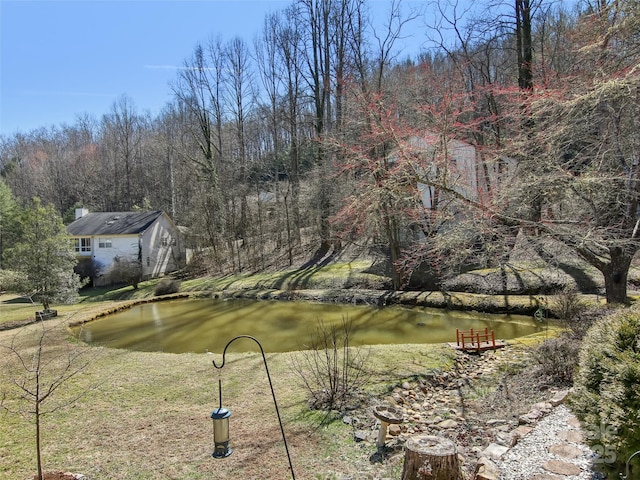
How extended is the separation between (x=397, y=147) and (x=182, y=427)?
6.17 m

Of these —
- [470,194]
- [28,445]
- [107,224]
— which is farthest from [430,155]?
[107,224]

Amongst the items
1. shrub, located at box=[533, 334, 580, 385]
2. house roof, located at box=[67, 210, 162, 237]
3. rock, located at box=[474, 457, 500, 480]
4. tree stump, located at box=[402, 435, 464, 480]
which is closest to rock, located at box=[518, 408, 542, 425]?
rock, located at box=[474, 457, 500, 480]

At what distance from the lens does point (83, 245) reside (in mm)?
26688

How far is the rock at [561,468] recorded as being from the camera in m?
2.92

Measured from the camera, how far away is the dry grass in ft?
12.8

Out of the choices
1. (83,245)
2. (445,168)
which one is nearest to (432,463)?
(445,168)

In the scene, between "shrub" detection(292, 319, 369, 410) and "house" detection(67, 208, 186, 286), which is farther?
"house" detection(67, 208, 186, 286)

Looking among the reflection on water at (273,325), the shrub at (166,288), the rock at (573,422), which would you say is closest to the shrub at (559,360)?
the rock at (573,422)

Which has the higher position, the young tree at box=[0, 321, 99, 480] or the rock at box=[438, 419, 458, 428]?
the young tree at box=[0, 321, 99, 480]

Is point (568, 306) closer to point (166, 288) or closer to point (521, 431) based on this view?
point (521, 431)

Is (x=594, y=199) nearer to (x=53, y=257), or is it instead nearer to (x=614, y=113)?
(x=614, y=113)

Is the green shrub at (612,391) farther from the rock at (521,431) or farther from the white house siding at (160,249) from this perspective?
the white house siding at (160,249)

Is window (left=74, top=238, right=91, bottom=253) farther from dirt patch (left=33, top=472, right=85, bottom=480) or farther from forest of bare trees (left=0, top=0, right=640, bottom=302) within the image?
dirt patch (left=33, top=472, right=85, bottom=480)

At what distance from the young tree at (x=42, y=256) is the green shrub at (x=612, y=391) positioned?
51.7 feet
